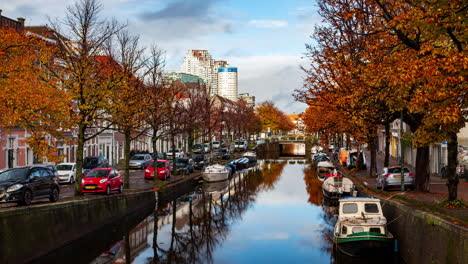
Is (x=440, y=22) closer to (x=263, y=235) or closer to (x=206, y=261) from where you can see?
(x=206, y=261)

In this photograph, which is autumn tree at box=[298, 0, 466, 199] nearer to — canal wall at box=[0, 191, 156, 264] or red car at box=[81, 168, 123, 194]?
canal wall at box=[0, 191, 156, 264]

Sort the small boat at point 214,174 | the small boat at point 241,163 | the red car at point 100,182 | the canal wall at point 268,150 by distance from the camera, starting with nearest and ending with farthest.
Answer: the red car at point 100,182 < the small boat at point 214,174 < the small boat at point 241,163 < the canal wall at point 268,150

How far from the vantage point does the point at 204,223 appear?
3581cm

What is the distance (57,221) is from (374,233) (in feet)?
46.2

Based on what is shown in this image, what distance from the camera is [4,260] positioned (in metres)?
19.0

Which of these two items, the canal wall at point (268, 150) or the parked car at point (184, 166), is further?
the canal wall at point (268, 150)

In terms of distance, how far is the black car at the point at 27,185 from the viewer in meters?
23.9

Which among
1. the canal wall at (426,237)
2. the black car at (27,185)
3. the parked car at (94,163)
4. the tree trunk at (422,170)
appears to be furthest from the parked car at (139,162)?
the canal wall at (426,237)

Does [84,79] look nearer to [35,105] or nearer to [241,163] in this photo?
[35,105]

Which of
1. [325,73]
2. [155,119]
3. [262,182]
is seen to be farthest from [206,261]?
[262,182]

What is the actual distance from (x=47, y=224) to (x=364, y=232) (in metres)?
13.9

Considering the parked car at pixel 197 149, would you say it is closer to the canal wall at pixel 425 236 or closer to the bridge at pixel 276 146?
the bridge at pixel 276 146

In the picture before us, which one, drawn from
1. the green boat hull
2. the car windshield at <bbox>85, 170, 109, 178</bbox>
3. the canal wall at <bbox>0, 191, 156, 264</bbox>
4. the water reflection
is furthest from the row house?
the green boat hull

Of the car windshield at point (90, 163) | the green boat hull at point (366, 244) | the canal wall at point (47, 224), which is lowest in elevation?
the green boat hull at point (366, 244)
